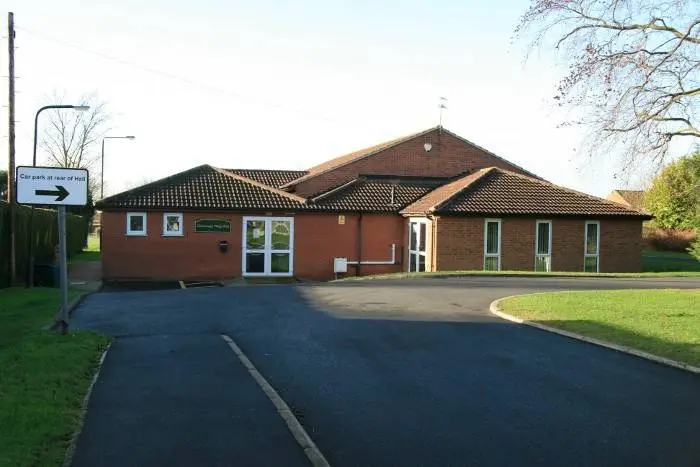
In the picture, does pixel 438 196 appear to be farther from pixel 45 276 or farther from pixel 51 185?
pixel 51 185

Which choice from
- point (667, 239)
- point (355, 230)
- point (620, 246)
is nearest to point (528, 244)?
point (620, 246)

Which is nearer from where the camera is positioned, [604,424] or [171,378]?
[604,424]

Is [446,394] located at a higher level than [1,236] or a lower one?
lower

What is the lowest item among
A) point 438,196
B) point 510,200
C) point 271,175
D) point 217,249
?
point 217,249

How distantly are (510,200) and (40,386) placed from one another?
77.4 feet

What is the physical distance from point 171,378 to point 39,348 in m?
2.33

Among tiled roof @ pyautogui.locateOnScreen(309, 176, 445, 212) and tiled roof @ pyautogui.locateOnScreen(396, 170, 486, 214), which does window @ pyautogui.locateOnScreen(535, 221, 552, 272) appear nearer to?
tiled roof @ pyautogui.locateOnScreen(396, 170, 486, 214)

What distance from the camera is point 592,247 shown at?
2894 centimetres

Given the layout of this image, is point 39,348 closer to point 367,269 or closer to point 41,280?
point 41,280

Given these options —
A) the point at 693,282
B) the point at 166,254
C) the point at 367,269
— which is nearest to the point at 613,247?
the point at 693,282

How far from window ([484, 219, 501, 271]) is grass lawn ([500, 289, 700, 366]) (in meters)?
10.3

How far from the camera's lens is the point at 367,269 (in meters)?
30.4

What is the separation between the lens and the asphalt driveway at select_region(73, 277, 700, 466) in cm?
559

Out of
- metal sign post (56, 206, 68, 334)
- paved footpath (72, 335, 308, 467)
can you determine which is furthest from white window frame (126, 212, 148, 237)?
paved footpath (72, 335, 308, 467)
